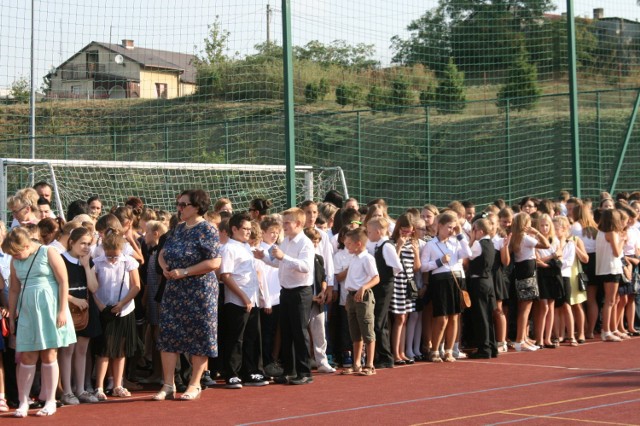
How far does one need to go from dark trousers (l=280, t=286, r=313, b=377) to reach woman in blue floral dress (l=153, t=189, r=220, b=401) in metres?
1.25

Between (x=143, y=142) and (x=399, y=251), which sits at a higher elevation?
(x=143, y=142)

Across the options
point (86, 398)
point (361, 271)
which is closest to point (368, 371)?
point (361, 271)

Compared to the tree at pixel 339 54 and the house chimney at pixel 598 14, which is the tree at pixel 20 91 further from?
the house chimney at pixel 598 14

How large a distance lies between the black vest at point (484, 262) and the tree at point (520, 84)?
428 inches

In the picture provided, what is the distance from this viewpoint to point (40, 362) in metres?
8.77

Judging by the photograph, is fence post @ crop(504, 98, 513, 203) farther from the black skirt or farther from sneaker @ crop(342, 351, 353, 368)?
the black skirt

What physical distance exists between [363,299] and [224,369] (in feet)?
5.31

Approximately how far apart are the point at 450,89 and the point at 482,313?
12.8 meters

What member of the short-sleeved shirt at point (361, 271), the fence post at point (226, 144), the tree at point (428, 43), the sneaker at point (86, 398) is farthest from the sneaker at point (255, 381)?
the fence post at point (226, 144)

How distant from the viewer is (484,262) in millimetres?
11352

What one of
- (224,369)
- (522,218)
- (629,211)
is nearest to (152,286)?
(224,369)

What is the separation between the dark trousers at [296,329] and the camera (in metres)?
9.65

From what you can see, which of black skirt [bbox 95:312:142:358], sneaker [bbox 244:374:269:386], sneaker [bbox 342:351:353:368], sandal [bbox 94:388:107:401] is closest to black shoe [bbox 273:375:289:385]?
sneaker [bbox 244:374:269:386]

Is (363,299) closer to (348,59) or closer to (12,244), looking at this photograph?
(12,244)
